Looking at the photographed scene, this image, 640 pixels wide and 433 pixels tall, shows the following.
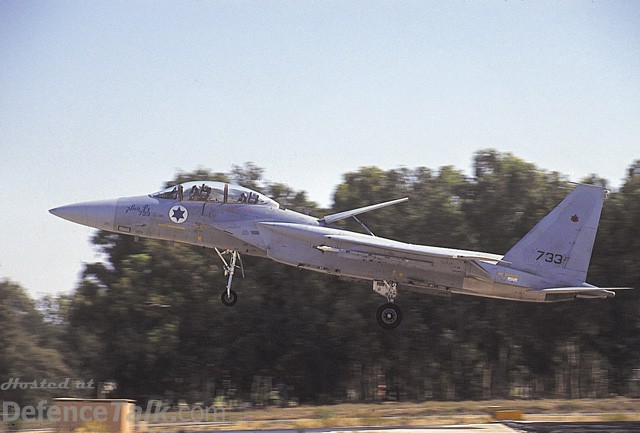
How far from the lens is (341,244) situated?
22.7 m

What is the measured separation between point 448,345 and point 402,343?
1977 mm

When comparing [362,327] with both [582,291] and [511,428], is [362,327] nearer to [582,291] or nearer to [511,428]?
[582,291]

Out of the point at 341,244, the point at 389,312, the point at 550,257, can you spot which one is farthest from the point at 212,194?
the point at 550,257

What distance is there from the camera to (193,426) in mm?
22656

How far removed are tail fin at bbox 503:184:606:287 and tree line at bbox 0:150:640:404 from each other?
1264 cm

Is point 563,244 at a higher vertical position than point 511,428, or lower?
higher

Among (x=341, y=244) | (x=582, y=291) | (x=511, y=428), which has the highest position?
(x=341, y=244)

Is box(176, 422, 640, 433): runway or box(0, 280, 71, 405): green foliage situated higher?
box(0, 280, 71, 405): green foliage

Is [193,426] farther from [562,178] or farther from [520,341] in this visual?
[562,178]

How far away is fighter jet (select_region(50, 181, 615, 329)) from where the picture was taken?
22.8 m

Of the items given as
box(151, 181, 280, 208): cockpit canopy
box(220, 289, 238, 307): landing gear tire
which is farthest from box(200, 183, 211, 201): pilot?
box(220, 289, 238, 307): landing gear tire

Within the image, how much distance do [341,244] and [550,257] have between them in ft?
19.7

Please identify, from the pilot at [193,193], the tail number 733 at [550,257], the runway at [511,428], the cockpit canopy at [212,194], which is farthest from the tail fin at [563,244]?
the pilot at [193,193]

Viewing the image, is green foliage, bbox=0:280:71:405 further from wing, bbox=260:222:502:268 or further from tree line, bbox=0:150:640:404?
wing, bbox=260:222:502:268
